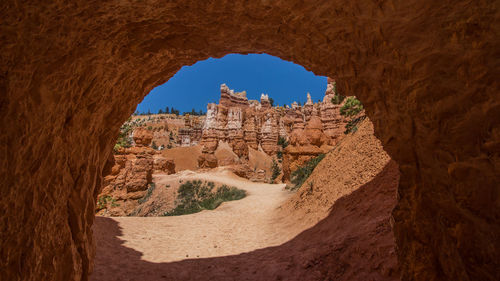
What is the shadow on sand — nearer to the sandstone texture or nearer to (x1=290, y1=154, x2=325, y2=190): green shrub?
the sandstone texture

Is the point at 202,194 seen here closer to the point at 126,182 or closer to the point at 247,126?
the point at 126,182

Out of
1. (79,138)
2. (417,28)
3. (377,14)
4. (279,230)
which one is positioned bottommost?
(279,230)

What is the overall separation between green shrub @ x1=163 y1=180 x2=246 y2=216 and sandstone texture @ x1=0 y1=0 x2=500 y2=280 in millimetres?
12375

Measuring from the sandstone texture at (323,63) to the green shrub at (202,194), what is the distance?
40.6ft

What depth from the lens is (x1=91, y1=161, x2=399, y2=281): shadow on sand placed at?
373 centimetres

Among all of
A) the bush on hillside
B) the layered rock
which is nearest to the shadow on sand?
the layered rock

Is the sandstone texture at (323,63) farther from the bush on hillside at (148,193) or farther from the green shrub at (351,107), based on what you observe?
the bush on hillside at (148,193)

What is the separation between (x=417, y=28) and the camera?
2000 millimetres

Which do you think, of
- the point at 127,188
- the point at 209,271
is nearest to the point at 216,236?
the point at 209,271

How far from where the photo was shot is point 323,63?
3299 mm

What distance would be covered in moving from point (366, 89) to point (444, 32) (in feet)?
3.41

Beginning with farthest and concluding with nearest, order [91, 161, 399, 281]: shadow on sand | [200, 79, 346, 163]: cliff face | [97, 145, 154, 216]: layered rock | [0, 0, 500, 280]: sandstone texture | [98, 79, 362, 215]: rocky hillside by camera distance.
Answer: [200, 79, 346, 163]: cliff face → [98, 79, 362, 215]: rocky hillside → [97, 145, 154, 216]: layered rock → [91, 161, 399, 281]: shadow on sand → [0, 0, 500, 280]: sandstone texture

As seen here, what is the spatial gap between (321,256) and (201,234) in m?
4.93

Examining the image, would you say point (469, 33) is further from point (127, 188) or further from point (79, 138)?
point (127, 188)
